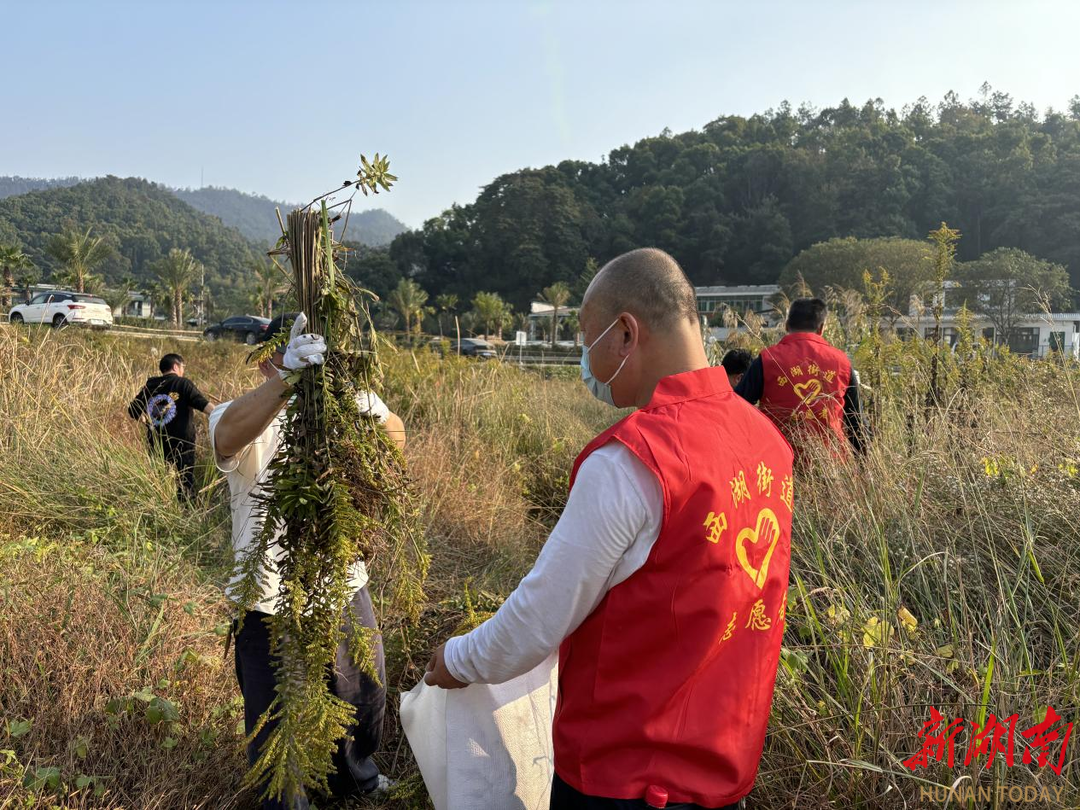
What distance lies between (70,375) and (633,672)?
6.62 metres

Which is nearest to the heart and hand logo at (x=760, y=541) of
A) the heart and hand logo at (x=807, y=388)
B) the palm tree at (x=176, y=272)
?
the heart and hand logo at (x=807, y=388)

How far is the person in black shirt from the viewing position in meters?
5.50

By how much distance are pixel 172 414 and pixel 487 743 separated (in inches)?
193

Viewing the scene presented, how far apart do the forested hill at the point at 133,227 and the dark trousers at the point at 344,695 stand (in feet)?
283

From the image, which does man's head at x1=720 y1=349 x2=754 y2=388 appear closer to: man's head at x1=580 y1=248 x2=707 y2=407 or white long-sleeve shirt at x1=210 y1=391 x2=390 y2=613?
white long-sleeve shirt at x1=210 y1=391 x2=390 y2=613

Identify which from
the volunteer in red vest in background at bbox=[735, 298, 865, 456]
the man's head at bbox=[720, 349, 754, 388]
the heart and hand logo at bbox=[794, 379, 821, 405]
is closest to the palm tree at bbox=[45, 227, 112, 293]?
the man's head at bbox=[720, 349, 754, 388]

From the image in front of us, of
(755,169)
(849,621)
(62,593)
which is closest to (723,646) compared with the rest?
(849,621)

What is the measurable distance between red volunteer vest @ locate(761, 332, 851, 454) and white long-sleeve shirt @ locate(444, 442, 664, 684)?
3146 millimetres

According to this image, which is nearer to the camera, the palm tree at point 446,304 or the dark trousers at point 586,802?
the dark trousers at point 586,802

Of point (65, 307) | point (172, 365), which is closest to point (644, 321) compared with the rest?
point (172, 365)

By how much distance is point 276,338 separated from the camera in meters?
1.91

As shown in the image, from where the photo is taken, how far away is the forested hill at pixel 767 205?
65.9 meters

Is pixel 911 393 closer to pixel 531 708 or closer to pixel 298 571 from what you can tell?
pixel 531 708

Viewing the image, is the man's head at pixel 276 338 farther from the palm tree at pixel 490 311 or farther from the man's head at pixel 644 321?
the palm tree at pixel 490 311
